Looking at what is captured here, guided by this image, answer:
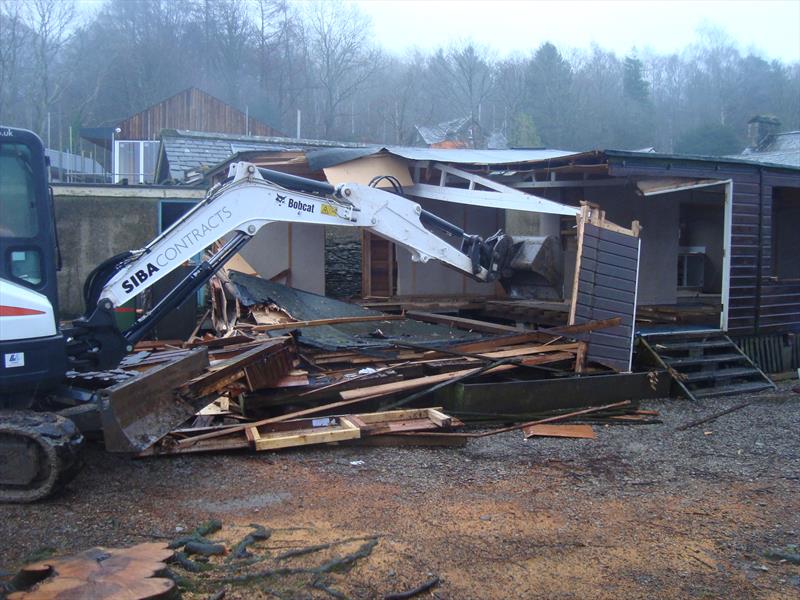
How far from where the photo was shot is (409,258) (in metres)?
14.0

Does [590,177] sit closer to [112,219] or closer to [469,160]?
[469,160]

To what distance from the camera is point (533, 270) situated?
9.41 metres

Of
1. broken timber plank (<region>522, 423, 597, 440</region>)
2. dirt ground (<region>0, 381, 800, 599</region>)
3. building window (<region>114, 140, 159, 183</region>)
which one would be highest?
building window (<region>114, 140, 159, 183</region>)

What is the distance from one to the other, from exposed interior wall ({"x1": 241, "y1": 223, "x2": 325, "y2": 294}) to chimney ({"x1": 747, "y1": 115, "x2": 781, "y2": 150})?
2630 cm

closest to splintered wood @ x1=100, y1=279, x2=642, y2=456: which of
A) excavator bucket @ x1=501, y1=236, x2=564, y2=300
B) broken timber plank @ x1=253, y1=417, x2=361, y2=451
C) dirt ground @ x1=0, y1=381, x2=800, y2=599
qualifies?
broken timber plank @ x1=253, y1=417, x2=361, y2=451

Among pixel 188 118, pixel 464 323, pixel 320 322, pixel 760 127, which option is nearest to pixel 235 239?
pixel 320 322

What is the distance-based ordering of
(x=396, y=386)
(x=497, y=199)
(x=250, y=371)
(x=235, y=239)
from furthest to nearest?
(x=497, y=199) → (x=396, y=386) → (x=250, y=371) → (x=235, y=239)

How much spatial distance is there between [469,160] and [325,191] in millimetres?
4594

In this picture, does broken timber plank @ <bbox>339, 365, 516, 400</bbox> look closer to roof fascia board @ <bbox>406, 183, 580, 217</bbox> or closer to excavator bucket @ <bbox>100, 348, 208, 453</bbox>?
excavator bucket @ <bbox>100, 348, 208, 453</bbox>

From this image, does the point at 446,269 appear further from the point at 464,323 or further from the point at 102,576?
the point at 102,576

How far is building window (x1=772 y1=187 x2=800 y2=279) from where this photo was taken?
14332mm

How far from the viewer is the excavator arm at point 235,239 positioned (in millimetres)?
6500

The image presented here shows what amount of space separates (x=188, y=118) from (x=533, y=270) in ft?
91.4

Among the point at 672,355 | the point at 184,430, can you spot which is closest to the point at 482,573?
the point at 184,430
